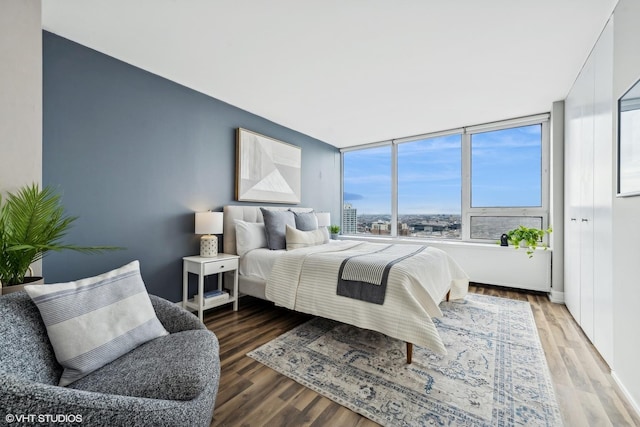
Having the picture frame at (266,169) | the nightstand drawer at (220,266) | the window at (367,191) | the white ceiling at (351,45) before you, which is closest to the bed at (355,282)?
the nightstand drawer at (220,266)

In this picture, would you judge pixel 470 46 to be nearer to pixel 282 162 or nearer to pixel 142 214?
pixel 282 162

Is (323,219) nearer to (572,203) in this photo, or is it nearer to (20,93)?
(572,203)

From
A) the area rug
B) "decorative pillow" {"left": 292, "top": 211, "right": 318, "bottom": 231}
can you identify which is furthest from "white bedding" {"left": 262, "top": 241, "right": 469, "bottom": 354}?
"decorative pillow" {"left": 292, "top": 211, "right": 318, "bottom": 231}

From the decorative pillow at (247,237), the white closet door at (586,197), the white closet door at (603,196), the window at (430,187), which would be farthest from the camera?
the window at (430,187)

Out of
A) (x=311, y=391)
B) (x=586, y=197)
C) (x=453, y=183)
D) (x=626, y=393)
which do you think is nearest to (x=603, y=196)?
(x=586, y=197)

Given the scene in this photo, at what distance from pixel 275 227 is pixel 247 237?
1.17ft

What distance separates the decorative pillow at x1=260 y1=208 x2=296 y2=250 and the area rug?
1.04 meters

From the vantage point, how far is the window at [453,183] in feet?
12.9

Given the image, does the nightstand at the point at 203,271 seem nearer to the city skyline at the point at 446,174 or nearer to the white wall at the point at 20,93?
the white wall at the point at 20,93

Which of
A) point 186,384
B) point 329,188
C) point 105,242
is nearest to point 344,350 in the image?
point 186,384

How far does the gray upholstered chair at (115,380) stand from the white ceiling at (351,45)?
2029mm

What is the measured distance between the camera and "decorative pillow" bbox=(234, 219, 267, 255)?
10.2 feet

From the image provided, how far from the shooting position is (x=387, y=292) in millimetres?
1994

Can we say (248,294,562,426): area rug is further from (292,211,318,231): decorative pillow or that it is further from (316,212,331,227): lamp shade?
(316,212,331,227): lamp shade
